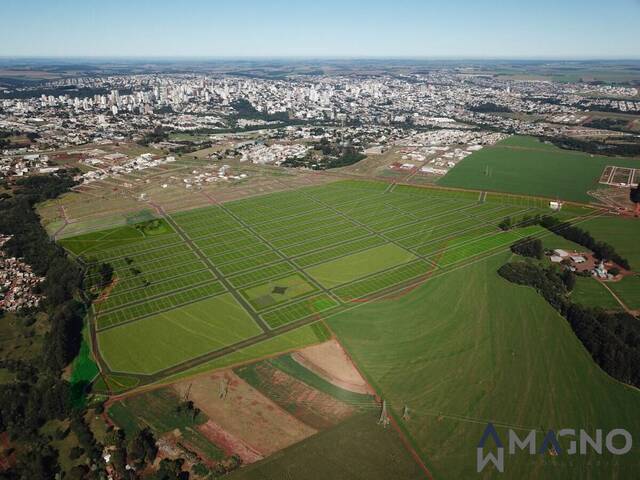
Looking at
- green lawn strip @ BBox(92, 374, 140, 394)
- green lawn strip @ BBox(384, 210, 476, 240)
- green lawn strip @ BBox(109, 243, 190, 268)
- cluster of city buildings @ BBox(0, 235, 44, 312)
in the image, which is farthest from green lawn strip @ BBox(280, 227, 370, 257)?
cluster of city buildings @ BBox(0, 235, 44, 312)

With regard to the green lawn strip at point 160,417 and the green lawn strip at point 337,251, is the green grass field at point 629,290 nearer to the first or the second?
the green lawn strip at point 337,251

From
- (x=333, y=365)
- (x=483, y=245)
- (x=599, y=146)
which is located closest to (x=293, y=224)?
(x=483, y=245)

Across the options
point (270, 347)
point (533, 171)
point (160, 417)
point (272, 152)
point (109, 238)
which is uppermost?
point (272, 152)

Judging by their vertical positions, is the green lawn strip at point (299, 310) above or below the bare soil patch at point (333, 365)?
above

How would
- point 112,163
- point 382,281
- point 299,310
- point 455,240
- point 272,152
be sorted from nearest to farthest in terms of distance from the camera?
point 299,310, point 382,281, point 455,240, point 112,163, point 272,152

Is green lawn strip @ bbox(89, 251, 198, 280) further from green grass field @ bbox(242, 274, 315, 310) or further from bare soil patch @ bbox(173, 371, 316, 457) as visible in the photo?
bare soil patch @ bbox(173, 371, 316, 457)

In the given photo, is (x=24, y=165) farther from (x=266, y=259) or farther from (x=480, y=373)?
(x=480, y=373)

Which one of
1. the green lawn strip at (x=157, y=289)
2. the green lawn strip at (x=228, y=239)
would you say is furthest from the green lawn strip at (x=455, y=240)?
the green lawn strip at (x=157, y=289)
